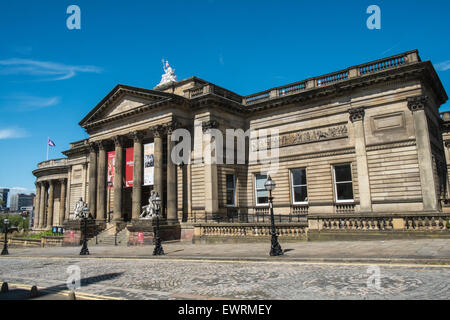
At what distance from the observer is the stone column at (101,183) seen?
109 ft

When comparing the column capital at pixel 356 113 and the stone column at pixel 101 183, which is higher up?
the column capital at pixel 356 113

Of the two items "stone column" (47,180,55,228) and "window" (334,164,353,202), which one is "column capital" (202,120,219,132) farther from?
"stone column" (47,180,55,228)

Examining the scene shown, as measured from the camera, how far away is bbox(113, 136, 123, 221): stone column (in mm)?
31656

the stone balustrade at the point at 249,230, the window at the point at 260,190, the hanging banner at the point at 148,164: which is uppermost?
the hanging banner at the point at 148,164

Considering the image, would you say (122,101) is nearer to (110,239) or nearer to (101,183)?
(101,183)

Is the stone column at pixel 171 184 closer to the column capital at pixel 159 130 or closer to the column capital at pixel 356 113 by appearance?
the column capital at pixel 159 130

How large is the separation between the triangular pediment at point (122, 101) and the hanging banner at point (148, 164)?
363 centimetres

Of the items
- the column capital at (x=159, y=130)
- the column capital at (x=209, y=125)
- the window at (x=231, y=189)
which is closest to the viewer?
the column capital at (x=209, y=125)

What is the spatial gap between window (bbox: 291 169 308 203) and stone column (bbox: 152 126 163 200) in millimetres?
10655

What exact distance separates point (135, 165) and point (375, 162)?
18953 mm

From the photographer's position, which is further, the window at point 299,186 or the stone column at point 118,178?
the stone column at point 118,178

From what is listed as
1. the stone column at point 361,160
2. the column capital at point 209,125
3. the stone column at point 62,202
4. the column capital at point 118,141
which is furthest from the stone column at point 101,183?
the stone column at point 361,160

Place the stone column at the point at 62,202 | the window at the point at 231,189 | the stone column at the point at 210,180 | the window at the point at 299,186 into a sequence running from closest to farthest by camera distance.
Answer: the stone column at the point at 210,180 < the window at the point at 299,186 < the window at the point at 231,189 < the stone column at the point at 62,202
